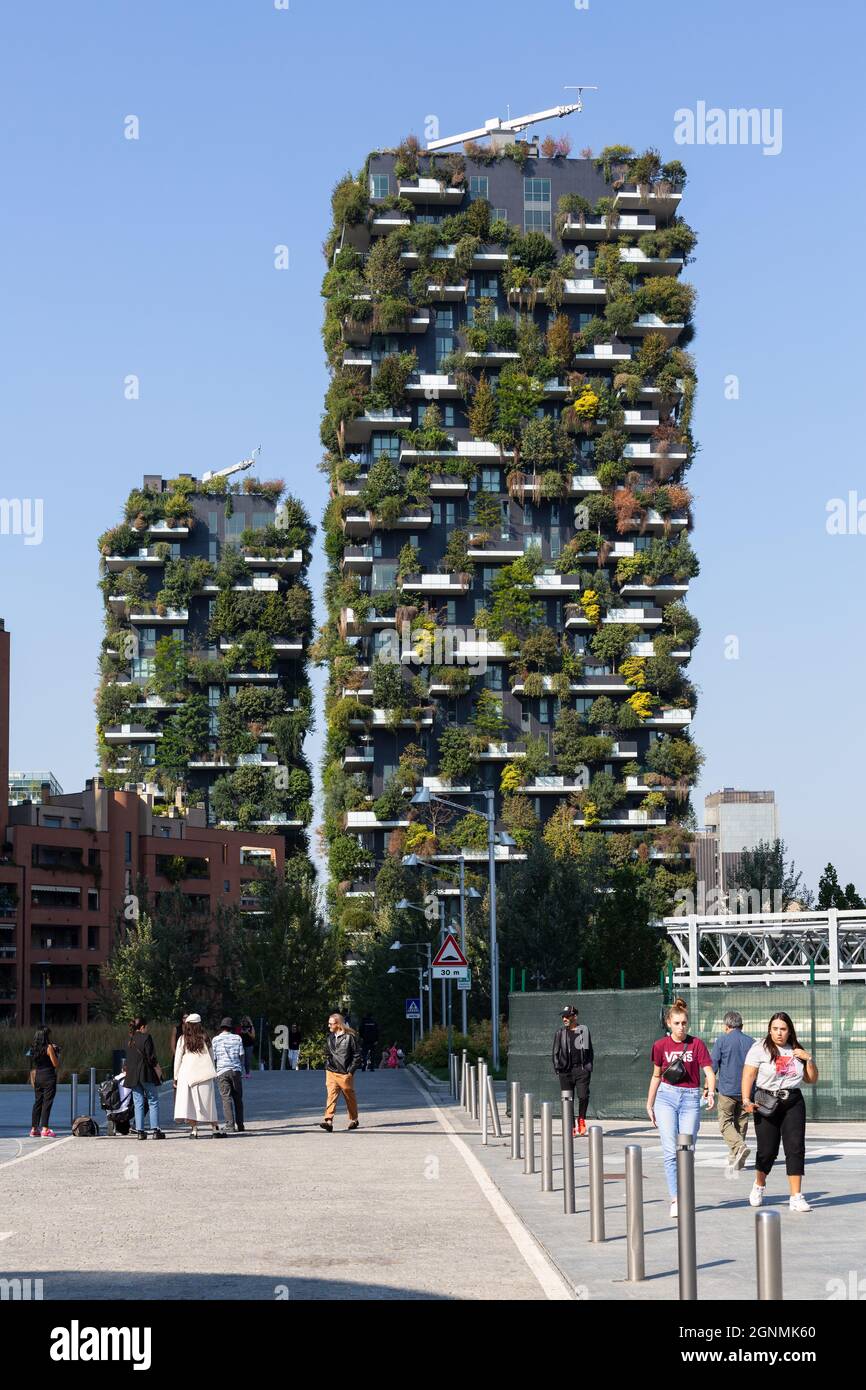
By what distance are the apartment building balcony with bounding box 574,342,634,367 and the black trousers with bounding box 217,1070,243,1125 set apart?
282 ft

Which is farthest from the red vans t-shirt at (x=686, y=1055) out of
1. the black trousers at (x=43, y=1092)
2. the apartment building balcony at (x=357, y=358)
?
the apartment building balcony at (x=357, y=358)

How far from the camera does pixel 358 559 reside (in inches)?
4203

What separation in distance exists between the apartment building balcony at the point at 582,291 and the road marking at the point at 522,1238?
90.4 meters

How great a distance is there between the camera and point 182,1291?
1113 centimetres

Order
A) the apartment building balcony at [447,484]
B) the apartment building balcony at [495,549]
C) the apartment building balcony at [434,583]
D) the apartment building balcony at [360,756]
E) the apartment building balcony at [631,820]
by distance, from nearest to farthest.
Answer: the apartment building balcony at [631,820] → the apartment building balcony at [360,756] → the apartment building balcony at [434,583] → the apartment building balcony at [495,549] → the apartment building balcony at [447,484]

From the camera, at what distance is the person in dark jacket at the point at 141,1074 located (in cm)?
2556

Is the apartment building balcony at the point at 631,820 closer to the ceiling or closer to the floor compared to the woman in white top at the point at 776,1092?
closer to the ceiling

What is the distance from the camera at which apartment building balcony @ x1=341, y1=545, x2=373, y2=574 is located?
350ft

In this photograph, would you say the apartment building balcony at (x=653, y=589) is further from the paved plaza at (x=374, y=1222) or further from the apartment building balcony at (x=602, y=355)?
the paved plaza at (x=374, y=1222)

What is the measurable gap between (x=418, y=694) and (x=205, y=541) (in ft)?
117

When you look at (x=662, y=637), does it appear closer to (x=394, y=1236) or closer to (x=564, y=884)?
(x=564, y=884)

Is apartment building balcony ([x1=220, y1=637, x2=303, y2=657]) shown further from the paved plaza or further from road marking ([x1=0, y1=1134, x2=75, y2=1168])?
the paved plaza

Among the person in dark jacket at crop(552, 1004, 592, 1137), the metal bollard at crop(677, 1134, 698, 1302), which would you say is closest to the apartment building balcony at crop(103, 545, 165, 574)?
the person in dark jacket at crop(552, 1004, 592, 1137)

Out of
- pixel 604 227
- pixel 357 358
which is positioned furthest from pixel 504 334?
pixel 604 227
